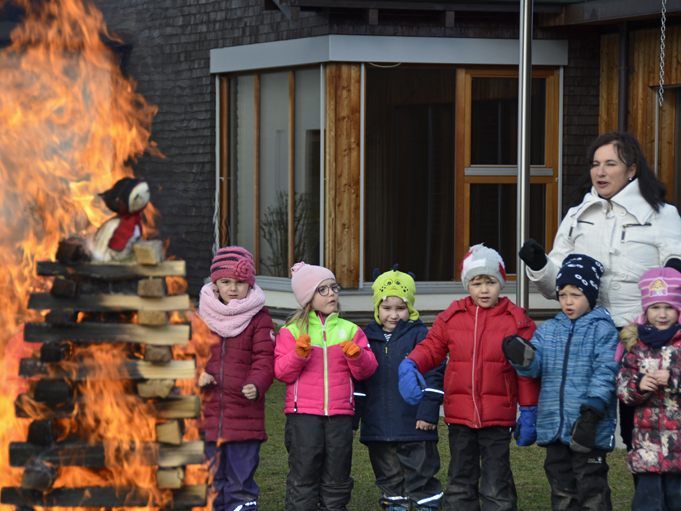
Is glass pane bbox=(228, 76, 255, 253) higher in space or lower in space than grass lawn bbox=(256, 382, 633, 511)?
higher

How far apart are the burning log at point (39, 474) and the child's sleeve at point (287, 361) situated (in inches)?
84.5

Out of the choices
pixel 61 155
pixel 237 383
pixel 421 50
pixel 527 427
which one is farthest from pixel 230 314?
pixel 421 50

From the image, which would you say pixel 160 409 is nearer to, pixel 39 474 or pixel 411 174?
pixel 39 474

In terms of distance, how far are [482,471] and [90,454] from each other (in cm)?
264

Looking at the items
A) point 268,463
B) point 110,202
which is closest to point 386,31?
Result: point 268,463

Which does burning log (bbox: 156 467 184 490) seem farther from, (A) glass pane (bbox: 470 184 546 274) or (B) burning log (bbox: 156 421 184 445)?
(A) glass pane (bbox: 470 184 546 274)

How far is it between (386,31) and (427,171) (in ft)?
5.44

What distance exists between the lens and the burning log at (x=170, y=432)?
5270 mm

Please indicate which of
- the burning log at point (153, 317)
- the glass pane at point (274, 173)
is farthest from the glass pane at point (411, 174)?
the burning log at point (153, 317)

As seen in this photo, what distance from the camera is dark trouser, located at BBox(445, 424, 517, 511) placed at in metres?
7.05

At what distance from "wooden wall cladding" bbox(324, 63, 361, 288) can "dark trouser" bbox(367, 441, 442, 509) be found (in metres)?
7.24

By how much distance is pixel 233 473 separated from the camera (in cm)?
730

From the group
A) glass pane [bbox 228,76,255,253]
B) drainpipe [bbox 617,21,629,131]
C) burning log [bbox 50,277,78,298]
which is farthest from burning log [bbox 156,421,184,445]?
glass pane [bbox 228,76,255,253]

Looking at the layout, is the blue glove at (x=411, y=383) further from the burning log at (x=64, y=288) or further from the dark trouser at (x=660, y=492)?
the burning log at (x=64, y=288)
